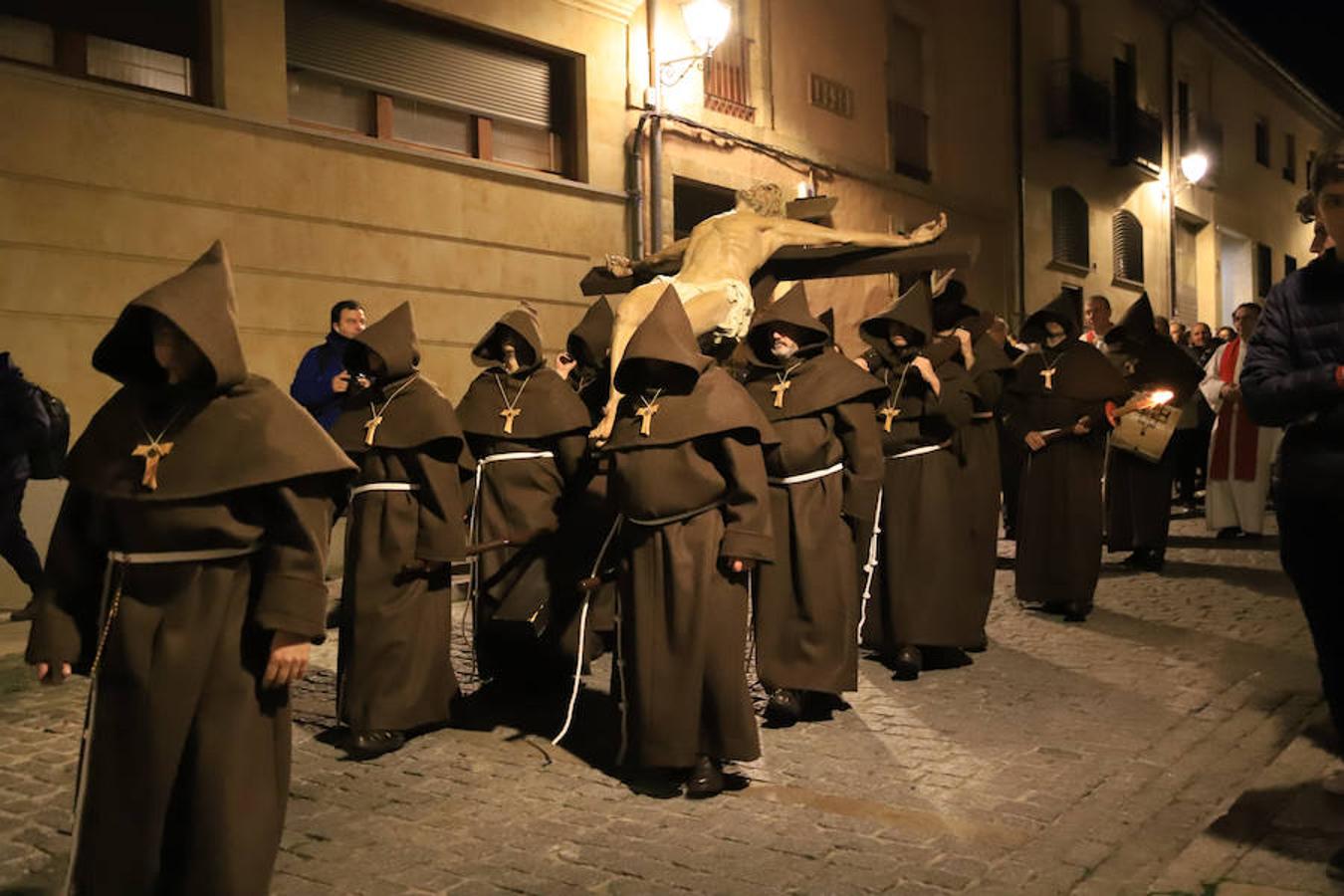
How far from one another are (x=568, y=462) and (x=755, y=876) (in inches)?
125

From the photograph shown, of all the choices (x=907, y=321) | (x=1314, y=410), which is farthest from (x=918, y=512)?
(x=1314, y=410)

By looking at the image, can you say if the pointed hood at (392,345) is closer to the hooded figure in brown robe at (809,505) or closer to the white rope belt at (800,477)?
the hooded figure in brown robe at (809,505)

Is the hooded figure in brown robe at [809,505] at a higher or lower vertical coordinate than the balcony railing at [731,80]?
lower

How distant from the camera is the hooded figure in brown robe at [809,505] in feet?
21.3

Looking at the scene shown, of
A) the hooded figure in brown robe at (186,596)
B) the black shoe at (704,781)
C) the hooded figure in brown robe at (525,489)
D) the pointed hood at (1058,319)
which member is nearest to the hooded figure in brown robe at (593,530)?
the hooded figure in brown robe at (525,489)

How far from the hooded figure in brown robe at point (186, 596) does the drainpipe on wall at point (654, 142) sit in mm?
11940

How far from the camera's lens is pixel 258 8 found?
1166 centimetres

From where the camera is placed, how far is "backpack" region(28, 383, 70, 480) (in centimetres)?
893

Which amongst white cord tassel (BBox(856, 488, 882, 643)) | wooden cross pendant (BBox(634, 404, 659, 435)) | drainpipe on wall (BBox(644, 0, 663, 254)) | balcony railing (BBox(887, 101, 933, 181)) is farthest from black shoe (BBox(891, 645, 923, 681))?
balcony railing (BBox(887, 101, 933, 181))

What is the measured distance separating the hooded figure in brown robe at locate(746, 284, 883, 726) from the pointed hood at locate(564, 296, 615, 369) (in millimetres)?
1411

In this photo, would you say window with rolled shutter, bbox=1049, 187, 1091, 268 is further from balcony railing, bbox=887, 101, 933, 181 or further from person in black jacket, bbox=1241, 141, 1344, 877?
person in black jacket, bbox=1241, 141, 1344, 877

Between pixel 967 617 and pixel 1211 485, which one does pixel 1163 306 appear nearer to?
pixel 1211 485

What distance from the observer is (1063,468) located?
941cm

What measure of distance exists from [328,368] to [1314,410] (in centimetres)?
715
